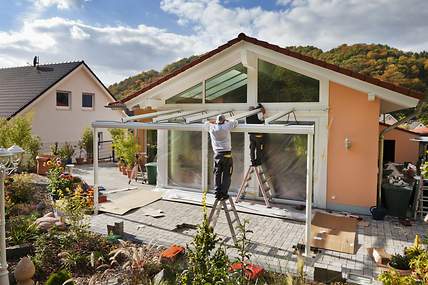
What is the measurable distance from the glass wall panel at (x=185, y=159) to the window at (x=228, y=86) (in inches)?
59.5

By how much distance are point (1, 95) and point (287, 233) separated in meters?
25.0

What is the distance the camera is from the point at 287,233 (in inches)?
314

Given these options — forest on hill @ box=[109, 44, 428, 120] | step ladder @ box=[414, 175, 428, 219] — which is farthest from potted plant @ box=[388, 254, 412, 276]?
forest on hill @ box=[109, 44, 428, 120]

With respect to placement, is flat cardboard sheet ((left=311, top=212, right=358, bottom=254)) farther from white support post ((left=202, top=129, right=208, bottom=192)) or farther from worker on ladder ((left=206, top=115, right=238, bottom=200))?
white support post ((left=202, top=129, right=208, bottom=192))

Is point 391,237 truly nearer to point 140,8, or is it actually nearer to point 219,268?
point 219,268

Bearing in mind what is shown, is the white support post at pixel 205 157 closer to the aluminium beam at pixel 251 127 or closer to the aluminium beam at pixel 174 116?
the aluminium beam at pixel 174 116

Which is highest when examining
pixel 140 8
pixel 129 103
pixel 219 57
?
pixel 140 8

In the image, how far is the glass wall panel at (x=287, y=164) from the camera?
10109mm

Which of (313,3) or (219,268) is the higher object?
(313,3)

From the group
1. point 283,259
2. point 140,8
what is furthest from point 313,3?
point 283,259

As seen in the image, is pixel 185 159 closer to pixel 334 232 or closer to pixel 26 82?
pixel 334 232

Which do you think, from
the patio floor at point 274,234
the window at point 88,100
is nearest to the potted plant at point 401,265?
the patio floor at point 274,234

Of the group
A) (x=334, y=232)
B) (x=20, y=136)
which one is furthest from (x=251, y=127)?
(x=20, y=136)

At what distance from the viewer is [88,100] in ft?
86.7
